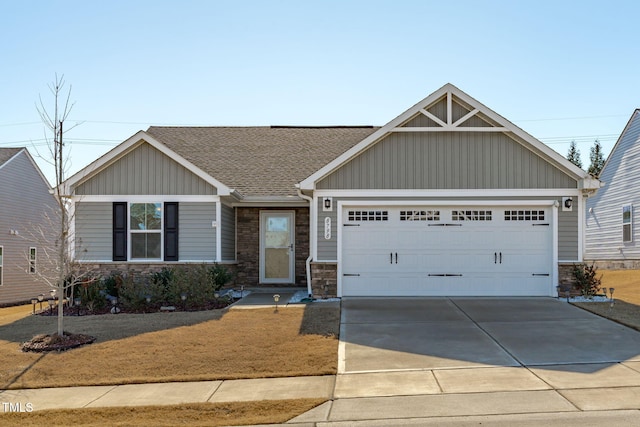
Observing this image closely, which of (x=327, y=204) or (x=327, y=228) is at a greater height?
(x=327, y=204)

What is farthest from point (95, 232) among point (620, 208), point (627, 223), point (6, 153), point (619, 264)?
point (620, 208)

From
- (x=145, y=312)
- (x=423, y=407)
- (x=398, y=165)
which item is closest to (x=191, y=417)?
(x=423, y=407)

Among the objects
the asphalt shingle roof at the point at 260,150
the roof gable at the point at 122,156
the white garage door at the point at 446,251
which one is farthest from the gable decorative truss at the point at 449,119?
the roof gable at the point at 122,156

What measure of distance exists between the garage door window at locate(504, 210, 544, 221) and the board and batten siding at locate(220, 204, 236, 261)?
7403 mm

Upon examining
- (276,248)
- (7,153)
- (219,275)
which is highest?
(7,153)

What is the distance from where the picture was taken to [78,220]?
16.1m

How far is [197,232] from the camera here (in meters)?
15.9

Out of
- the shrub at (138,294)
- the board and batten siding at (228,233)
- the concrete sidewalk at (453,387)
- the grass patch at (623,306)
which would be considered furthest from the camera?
the board and batten siding at (228,233)

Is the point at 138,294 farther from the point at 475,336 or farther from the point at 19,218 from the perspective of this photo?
the point at 19,218

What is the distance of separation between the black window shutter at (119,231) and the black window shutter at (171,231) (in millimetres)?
1088

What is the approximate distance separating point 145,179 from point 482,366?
35.5ft

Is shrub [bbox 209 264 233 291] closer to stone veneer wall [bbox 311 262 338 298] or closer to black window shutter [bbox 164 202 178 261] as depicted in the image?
black window shutter [bbox 164 202 178 261]

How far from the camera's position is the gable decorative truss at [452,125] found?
1416cm

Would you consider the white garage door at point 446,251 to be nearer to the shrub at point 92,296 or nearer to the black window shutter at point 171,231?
the black window shutter at point 171,231
